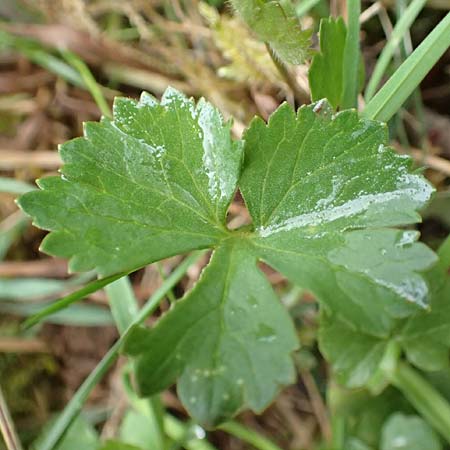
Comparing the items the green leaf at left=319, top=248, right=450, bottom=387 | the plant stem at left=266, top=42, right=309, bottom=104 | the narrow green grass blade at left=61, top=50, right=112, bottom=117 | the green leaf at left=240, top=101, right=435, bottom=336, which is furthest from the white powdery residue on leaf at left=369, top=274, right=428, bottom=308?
the narrow green grass blade at left=61, top=50, right=112, bottom=117

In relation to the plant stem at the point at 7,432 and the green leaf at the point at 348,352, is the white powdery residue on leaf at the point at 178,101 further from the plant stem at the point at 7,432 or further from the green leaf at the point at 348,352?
the plant stem at the point at 7,432

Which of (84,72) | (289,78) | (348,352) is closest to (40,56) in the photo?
(84,72)

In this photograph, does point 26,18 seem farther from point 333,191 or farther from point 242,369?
point 242,369

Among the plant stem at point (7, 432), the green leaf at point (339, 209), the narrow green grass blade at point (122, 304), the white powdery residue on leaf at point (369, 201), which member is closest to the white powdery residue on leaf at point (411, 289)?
the green leaf at point (339, 209)

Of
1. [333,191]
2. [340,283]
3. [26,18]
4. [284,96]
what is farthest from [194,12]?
[340,283]

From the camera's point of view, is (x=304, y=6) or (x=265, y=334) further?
(x=304, y=6)

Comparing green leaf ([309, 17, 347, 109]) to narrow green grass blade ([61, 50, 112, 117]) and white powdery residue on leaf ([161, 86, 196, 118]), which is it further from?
narrow green grass blade ([61, 50, 112, 117])

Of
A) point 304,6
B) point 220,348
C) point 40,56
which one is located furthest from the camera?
point 40,56

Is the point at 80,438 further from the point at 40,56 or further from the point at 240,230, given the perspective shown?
the point at 40,56
